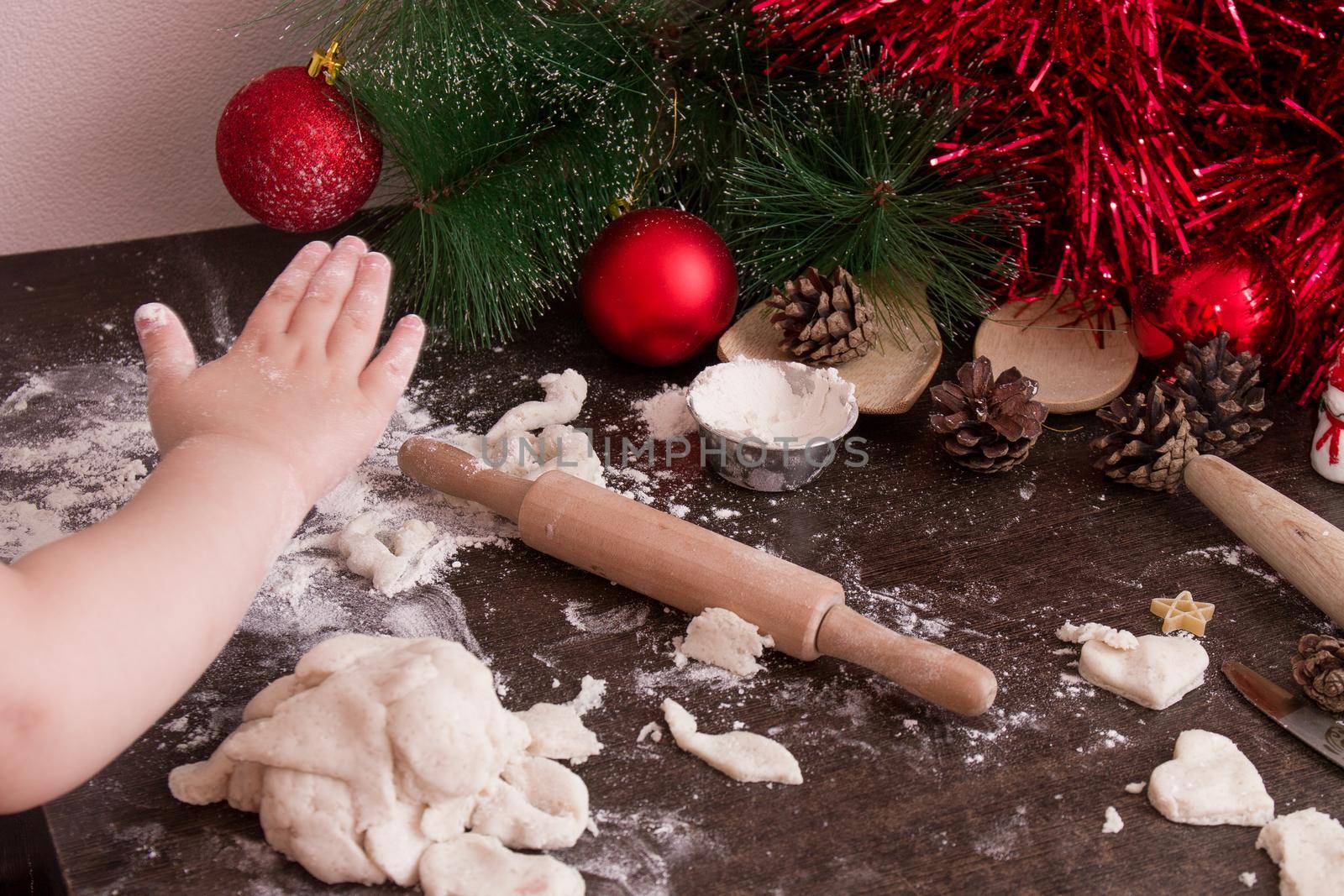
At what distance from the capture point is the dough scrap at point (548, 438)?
40.1 inches

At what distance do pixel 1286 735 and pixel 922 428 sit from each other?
0.44m

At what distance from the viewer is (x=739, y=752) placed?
2.46ft

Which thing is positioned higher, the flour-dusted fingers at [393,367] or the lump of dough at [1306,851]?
the flour-dusted fingers at [393,367]

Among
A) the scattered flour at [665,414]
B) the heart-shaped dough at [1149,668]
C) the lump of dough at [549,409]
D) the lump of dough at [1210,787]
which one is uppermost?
the lump of dough at [549,409]

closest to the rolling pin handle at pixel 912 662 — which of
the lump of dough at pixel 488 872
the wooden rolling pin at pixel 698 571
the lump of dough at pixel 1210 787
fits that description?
the wooden rolling pin at pixel 698 571

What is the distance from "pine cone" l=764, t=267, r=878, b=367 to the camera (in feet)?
3.66

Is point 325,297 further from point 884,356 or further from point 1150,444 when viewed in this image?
point 1150,444

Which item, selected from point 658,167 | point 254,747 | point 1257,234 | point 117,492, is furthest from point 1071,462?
point 117,492

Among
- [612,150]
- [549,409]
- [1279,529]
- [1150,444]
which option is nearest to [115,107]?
[612,150]

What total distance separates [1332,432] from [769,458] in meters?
0.52

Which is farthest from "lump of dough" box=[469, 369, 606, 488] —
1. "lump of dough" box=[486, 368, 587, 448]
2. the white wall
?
the white wall

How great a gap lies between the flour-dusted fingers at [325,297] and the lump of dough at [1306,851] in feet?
2.48

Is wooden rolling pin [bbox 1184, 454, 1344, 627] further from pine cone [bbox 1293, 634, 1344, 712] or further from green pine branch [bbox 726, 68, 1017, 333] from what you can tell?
green pine branch [bbox 726, 68, 1017, 333]

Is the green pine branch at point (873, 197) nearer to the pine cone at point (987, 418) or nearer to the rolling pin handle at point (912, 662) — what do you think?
the pine cone at point (987, 418)
